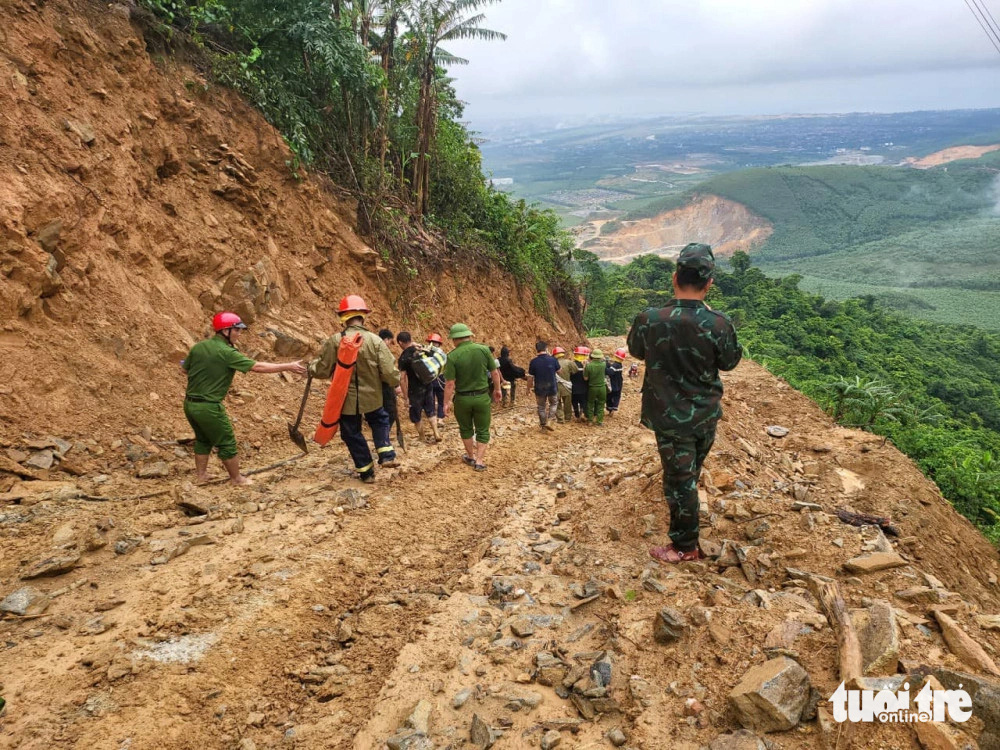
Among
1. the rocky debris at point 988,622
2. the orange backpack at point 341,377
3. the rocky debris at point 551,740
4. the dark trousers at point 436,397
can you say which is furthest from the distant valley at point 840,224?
the rocky debris at point 551,740

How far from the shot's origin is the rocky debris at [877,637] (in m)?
2.33

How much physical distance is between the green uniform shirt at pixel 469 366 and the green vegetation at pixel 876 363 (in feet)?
32.5

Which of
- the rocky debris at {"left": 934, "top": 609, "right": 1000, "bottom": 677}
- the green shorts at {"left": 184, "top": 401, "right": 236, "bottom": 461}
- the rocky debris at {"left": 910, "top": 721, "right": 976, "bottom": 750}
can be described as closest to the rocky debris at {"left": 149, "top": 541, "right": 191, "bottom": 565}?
the green shorts at {"left": 184, "top": 401, "right": 236, "bottom": 461}

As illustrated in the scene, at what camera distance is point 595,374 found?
10219 mm

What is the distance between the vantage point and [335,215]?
9.92m

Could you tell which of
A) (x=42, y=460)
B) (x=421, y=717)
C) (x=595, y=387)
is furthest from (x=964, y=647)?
(x=595, y=387)

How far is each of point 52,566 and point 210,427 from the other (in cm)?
171

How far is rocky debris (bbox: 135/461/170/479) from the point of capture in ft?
17.3

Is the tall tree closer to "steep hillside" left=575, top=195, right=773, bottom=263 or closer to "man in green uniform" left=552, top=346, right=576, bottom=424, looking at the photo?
"man in green uniform" left=552, top=346, right=576, bottom=424

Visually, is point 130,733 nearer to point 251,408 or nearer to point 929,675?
point 929,675

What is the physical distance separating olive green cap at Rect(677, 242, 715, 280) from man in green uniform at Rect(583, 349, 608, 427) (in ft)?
21.6

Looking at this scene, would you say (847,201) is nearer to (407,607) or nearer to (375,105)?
(375,105)

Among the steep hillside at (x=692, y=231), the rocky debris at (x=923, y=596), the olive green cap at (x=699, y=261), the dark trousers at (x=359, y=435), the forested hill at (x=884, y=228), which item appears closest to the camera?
the rocky debris at (x=923, y=596)

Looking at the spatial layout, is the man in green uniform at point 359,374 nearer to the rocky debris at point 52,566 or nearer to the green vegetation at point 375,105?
the rocky debris at point 52,566
